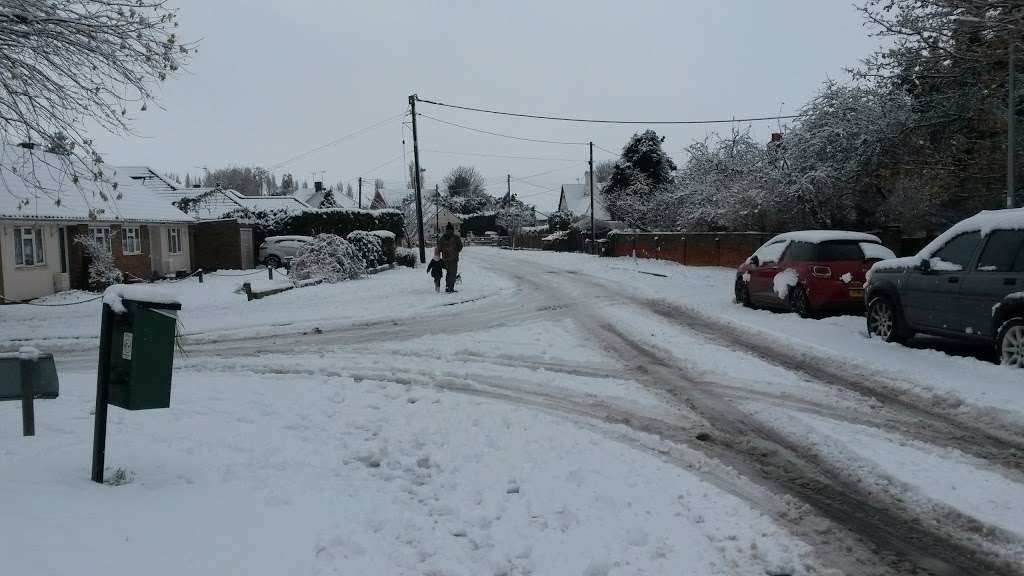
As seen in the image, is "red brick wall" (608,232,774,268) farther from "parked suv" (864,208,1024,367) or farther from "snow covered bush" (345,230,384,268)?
"parked suv" (864,208,1024,367)

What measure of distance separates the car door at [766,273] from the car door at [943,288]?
14.9 ft

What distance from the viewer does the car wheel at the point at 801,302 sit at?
13.6m

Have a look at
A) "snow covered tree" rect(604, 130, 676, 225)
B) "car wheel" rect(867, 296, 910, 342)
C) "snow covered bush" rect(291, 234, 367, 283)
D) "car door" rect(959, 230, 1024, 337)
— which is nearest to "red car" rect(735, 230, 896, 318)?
"car wheel" rect(867, 296, 910, 342)

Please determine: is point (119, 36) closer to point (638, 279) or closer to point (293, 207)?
point (638, 279)

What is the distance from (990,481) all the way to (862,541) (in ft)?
5.24

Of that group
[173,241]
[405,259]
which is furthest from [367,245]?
[173,241]

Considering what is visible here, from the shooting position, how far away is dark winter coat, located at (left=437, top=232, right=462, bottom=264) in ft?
66.3

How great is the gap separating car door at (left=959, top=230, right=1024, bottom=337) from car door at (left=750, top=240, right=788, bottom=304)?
5623 millimetres

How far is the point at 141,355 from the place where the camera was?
449cm

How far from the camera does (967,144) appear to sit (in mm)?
17500

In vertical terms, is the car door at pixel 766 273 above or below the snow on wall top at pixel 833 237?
below

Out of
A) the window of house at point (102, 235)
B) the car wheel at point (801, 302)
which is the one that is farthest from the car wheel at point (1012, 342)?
the window of house at point (102, 235)

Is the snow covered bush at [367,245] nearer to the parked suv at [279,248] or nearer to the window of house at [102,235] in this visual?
the parked suv at [279,248]

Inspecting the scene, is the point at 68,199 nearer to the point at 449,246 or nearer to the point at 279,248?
the point at 279,248
